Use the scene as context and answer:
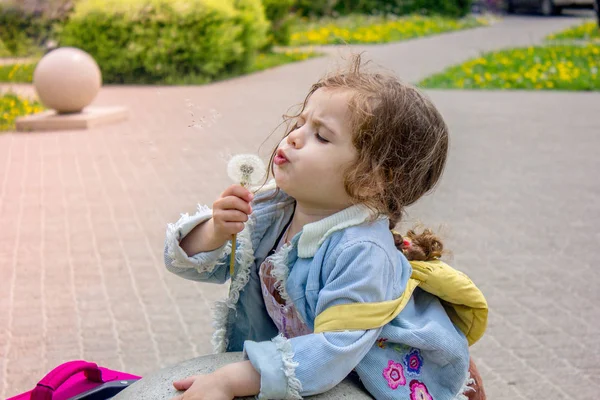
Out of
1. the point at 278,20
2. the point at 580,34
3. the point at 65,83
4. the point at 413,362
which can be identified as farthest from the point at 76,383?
the point at 580,34

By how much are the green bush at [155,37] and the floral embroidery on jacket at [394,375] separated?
499 inches

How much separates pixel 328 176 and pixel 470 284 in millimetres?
539

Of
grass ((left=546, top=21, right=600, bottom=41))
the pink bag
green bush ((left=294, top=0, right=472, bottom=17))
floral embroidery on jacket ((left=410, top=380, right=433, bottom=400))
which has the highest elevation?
floral embroidery on jacket ((left=410, top=380, right=433, bottom=400))

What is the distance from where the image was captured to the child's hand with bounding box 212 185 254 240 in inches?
91.6

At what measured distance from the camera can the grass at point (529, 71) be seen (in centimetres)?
1394

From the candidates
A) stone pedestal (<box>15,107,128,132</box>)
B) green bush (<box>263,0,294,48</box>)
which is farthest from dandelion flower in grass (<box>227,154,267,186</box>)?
green bush (<box>263,0,294,48</box>)

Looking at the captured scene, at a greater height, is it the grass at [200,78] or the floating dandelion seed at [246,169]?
the floating dandelion seed at [246,169]

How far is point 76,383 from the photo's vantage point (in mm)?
2672

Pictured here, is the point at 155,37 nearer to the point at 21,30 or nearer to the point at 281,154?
the point at 21,30

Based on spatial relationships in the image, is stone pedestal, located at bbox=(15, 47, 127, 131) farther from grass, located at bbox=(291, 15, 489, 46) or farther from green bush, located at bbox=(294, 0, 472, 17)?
green bush, located at bbox=(294, 0, 472, 17)

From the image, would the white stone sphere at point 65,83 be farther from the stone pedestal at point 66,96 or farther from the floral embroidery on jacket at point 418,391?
the floral embroidery on jacket at point 418,391

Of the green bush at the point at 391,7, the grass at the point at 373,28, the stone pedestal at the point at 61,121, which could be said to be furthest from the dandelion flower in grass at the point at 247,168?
the green bush at the point at 391,7

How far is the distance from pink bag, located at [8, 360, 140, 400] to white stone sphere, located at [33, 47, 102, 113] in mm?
8855

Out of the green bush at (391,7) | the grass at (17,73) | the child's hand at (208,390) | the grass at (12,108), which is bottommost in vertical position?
the green bush at (391,7)
